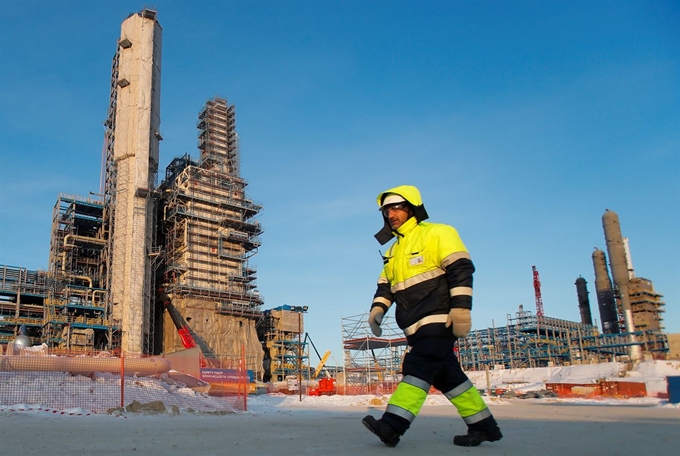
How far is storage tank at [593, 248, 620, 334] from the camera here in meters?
91.6

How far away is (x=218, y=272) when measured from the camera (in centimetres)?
5097

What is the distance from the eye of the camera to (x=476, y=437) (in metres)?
4.73

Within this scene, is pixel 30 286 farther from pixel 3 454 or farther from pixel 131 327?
pixel 3 454

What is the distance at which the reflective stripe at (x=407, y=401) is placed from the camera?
4.52 metres

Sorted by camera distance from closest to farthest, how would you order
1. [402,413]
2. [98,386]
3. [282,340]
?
[402,413] < [98,386] < [282,340]

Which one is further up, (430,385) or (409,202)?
(409,202)

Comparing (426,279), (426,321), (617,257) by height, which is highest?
(617,257)

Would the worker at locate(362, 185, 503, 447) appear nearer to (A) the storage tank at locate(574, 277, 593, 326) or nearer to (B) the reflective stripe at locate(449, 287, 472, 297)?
(B) the reflective stripe at locate(449, 287, 472, 297)

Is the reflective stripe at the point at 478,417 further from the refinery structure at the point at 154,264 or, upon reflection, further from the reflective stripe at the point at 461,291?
the refinery structure at the point at 154,264

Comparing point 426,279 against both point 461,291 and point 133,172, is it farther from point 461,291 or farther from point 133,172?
point 133,172

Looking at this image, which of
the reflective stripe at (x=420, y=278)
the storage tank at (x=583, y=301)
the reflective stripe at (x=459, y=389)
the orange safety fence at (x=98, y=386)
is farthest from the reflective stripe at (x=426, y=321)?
the storage tank at (x=583, y=301)

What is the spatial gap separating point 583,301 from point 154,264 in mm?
81575

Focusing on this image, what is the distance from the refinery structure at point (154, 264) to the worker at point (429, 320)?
31.4m

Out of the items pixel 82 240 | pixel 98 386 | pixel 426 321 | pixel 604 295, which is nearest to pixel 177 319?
pixel 82 240
